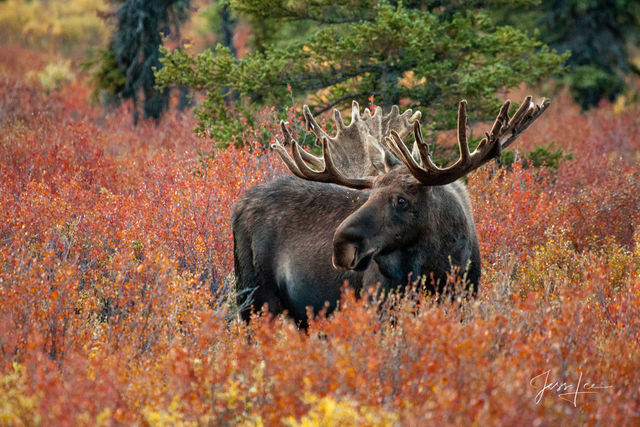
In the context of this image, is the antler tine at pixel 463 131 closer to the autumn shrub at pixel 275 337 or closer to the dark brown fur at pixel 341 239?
the dark brown fur at pixel 341 239

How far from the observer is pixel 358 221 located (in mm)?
4328

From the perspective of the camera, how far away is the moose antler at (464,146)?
4363mm

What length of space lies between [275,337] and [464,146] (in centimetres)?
180

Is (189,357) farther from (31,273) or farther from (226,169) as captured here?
(226,169)

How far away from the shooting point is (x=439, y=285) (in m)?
4.56

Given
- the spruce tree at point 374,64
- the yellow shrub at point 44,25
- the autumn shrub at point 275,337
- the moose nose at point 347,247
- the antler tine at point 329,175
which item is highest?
the yellow shrub at point 44,25

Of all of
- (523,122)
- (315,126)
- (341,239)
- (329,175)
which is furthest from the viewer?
(315,126)

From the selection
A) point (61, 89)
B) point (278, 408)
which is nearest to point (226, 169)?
point (278, 408)

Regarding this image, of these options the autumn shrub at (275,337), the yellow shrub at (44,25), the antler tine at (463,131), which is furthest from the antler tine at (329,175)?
the yellow shrub at (44,25)

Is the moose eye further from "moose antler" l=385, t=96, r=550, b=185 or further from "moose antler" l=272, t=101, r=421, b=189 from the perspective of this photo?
"moose antler" l=272, t=101, r=421, b=189

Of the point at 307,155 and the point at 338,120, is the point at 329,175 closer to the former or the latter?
the point at 307,155

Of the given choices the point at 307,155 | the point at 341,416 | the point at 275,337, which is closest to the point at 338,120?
the point at 307,155

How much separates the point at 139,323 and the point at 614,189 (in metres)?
5.83

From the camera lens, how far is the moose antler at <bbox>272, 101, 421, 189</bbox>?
490 cm
